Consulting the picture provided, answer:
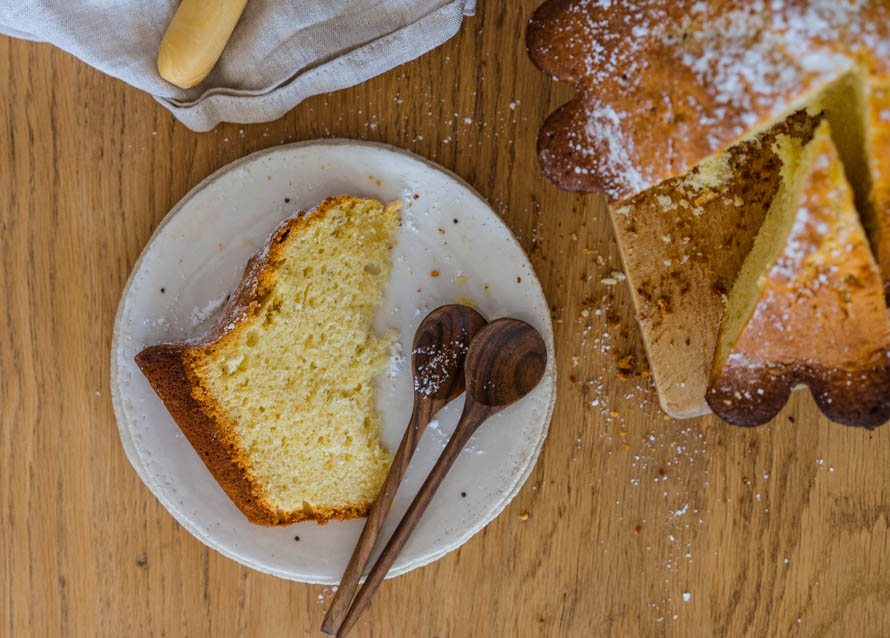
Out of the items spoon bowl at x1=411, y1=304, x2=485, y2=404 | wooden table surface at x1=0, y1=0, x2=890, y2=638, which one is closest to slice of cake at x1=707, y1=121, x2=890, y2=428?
wooden table surface at x1=0, y1=0, x2=890, y2=638

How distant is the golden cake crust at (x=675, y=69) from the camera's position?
4.22 feet

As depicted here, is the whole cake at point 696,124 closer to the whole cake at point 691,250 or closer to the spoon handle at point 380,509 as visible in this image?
the whole cake at point 691,250

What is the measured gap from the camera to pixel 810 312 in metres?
1.40

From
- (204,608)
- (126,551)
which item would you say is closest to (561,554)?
(204,608)

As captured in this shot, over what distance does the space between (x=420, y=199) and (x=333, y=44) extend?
421 millimetres

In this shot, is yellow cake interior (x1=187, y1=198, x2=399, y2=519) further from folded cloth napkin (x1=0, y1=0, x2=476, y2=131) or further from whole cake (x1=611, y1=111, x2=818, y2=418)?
whole cake (x1=611, y1=111, x2=818, y2=418)

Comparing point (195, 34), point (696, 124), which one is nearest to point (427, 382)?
point (696, 124)

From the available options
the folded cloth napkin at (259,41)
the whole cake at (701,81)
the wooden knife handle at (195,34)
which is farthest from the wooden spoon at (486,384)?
the wooden knife handle at (195,34)

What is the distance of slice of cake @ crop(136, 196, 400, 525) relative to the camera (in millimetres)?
1652

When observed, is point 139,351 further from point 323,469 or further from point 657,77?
point 657,77

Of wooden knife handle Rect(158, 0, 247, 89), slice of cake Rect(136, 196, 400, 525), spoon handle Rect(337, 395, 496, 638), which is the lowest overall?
spoon handle Rect(337, 395, 496, 638)

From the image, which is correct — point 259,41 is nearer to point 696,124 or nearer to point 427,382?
point 427,382

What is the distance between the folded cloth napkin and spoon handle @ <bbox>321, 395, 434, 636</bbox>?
0.83 m

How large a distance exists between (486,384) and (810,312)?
719mm
